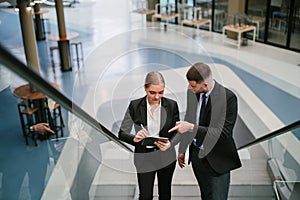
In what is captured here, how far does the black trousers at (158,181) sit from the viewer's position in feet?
7.47

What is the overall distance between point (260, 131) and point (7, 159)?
3.66 metres

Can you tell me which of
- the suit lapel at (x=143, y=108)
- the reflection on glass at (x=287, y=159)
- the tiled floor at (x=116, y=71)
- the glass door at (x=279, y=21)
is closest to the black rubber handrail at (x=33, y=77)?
the tiled floor at (x=116, y=71)

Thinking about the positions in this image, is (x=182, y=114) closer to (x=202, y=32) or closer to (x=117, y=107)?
(x=117, y=107)

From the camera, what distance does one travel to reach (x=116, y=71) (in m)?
3.29

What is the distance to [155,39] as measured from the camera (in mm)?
11008

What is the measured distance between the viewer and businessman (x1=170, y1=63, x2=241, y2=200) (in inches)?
77.6

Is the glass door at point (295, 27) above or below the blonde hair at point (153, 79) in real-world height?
below

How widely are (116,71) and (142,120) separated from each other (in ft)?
4.17

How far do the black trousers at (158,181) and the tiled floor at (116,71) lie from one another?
0.45 metres

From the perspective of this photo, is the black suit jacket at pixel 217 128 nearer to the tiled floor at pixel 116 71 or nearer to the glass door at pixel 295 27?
the tiled floor at pixel 116 71

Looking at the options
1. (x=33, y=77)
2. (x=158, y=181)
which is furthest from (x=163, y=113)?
(x=33, y=77)

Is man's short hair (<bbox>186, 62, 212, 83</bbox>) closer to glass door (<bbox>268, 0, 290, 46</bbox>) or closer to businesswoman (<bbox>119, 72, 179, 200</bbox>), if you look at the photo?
businesswoman (<bbox>119, 72, 179, 200</bbox>)

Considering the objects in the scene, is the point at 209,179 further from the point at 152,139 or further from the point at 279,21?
the point at 279,21

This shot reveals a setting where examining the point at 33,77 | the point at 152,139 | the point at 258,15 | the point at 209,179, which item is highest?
the point at 33,77
